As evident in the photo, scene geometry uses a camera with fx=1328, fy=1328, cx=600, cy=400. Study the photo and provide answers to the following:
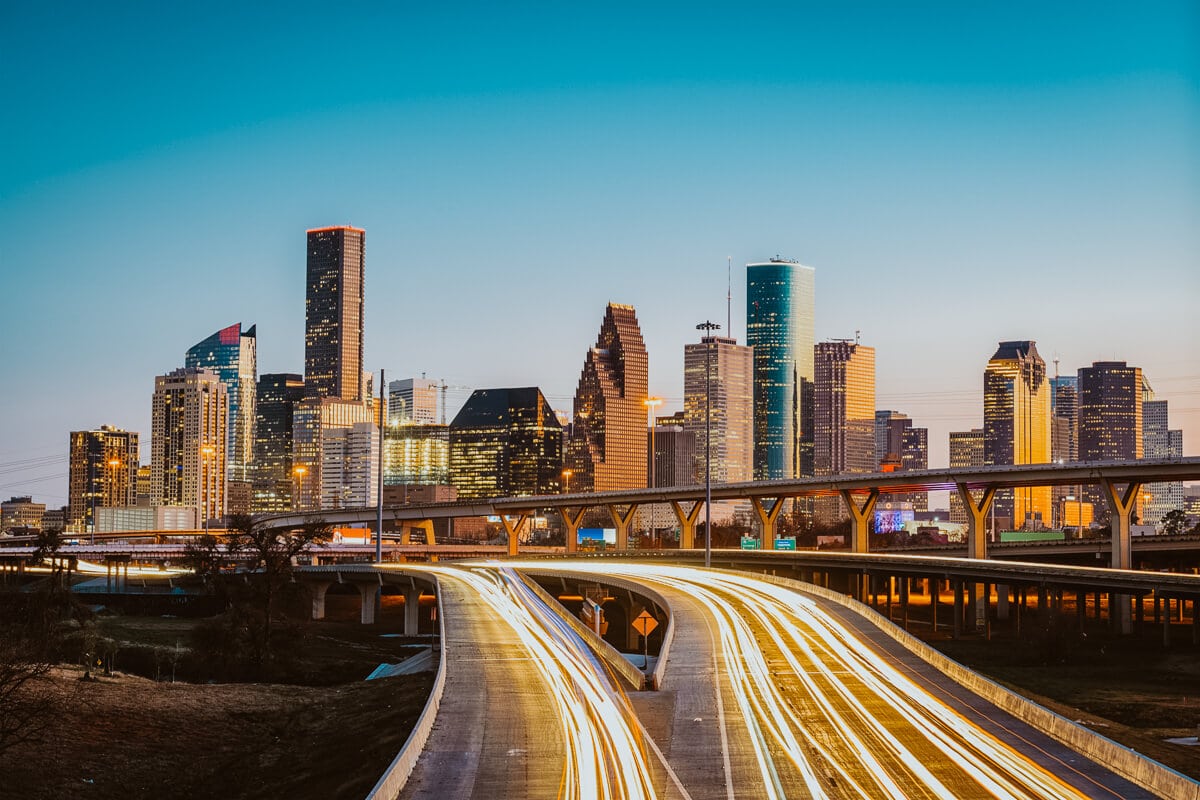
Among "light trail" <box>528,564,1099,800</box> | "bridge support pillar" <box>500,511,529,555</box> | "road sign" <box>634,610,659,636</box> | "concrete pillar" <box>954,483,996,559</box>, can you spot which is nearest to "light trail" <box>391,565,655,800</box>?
"road sign" <box>634,610,659,636</box>

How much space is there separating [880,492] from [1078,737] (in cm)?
11253

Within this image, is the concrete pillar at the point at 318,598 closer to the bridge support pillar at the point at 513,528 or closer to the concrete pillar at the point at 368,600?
the concrete pillar at the point at 368,600

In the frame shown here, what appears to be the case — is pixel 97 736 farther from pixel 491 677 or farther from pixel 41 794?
pixel 491 677

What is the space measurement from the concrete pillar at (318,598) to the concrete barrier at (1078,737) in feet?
293

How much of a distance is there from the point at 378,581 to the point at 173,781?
267 ft

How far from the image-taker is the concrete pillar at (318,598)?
132375 mm

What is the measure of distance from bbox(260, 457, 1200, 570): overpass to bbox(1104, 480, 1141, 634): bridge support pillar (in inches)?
3.4

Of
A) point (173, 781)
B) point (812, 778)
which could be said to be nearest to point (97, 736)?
point (173, 781)

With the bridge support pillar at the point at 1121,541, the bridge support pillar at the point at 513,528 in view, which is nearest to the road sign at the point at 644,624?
the bridge support pillar at the point at 1121,541

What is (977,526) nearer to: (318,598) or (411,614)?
(411,614)

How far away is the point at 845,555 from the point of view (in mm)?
118750

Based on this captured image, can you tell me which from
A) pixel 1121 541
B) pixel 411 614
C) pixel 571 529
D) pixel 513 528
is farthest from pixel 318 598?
pixel 1121 541

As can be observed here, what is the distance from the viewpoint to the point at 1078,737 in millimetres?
33625

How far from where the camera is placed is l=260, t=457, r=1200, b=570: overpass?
117 metres
